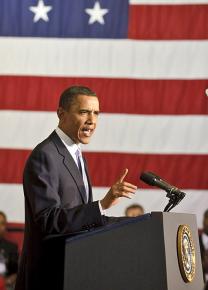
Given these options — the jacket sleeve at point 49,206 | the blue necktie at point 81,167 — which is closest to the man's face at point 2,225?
the blue necktie at point 81,167

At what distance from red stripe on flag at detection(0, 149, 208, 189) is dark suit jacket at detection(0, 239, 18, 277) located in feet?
1.94

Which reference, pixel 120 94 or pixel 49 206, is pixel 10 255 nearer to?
pixel 120 94

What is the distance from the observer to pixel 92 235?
235 cm

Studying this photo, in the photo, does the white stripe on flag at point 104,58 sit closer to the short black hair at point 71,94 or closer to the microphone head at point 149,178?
the short black hair at point 71,94

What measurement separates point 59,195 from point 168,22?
4334 millimetres

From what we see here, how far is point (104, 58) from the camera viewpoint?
664cm

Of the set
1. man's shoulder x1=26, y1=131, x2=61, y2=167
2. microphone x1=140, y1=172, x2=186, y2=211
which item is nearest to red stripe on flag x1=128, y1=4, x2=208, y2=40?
man's shoulder x1=26, y1=131, x2=61, y2=167

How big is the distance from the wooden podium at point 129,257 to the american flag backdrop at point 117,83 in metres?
4.06

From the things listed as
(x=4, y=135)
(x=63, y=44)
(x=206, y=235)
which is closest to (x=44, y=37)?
(x=63, y=44)

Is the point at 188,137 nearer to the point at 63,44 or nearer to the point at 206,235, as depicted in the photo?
the point at 206,235

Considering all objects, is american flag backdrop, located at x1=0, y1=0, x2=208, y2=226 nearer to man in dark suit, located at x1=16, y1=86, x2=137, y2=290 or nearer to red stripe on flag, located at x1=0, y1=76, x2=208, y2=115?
red stripe on flag, located at x1=0, y1=76, x2=208, y2=115

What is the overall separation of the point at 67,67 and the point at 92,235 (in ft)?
14.4

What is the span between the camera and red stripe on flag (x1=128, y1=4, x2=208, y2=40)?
21.6 feet

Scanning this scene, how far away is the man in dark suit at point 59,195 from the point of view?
242cm
